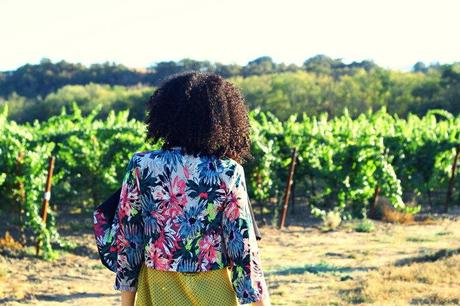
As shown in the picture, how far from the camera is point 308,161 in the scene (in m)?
16.1

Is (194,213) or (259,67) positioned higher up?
(259,67)

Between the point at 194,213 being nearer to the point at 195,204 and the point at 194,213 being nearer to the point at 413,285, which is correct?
the point at 195,204

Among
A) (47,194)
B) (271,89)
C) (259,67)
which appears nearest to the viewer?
(47,194)

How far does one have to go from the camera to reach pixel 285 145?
53.4 ft

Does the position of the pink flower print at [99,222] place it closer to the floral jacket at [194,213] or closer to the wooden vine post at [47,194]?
the floral jacket at [194,213]

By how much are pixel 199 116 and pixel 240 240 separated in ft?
1.56

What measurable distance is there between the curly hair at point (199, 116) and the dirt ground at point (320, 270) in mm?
4416

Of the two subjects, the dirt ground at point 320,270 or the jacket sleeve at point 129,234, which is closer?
the jacket sleeve at point 129,234

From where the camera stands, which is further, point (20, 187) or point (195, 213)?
point (20, 187)

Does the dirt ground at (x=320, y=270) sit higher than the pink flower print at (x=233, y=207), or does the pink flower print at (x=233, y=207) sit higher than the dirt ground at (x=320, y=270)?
the pink flower print at (x=233, y=207)

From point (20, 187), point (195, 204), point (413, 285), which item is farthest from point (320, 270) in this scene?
point (195, 204)

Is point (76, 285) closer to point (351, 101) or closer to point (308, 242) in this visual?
point (308, 242)

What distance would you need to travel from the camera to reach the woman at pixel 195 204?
2762 millimetres

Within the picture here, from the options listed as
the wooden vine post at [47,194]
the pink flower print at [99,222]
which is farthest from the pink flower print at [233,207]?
the wooden vine post at [47,194]
